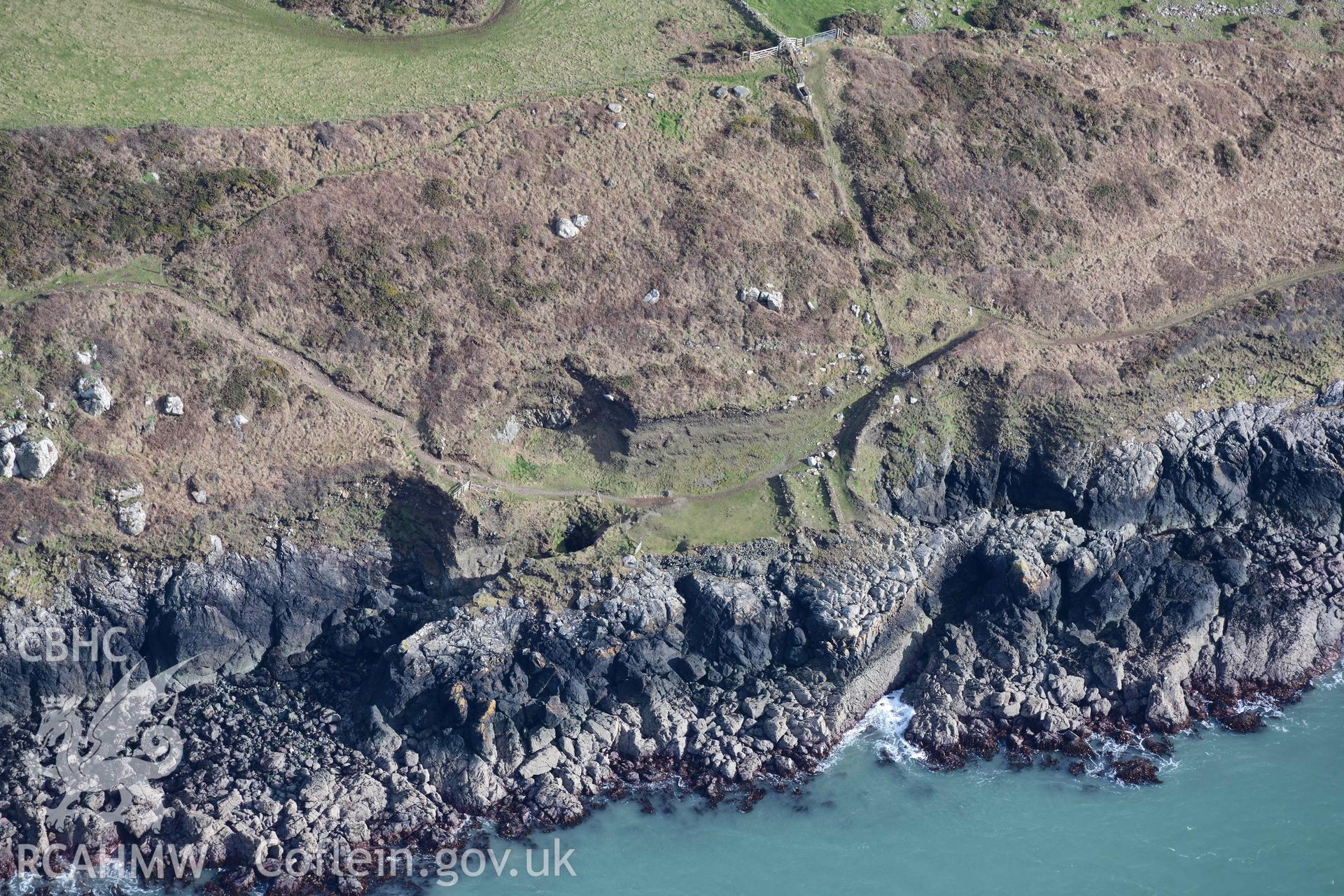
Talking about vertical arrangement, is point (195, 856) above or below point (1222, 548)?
below

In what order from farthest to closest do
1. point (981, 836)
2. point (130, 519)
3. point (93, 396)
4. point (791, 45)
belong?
1. point (791, 45)
2. point (93, 396)
3. point (130, 519)
4. point (981, 836)

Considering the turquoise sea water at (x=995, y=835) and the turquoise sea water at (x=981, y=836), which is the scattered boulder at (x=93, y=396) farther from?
the turquoise sea water at (x=995, y=835)

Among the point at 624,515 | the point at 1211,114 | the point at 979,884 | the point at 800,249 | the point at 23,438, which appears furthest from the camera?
the point at 1211,114

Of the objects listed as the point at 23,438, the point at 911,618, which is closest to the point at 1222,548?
the point at 911,618

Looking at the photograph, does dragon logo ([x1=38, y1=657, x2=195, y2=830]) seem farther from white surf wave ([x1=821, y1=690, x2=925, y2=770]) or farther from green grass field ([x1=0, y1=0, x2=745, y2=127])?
white surf wave ([x1=821, y1=690, x2=925, y2=770])

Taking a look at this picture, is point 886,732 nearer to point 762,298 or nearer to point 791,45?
point 762,298

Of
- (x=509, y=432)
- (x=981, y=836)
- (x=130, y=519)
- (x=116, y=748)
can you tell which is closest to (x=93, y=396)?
(x=130, y=519)

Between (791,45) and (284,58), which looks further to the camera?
(791,45)

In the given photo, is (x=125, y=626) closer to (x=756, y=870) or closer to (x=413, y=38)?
(x=756, y=870)
